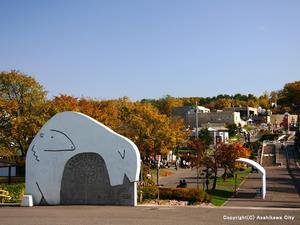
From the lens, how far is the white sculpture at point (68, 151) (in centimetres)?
1969

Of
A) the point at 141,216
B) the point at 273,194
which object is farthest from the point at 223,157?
the point at 141,216

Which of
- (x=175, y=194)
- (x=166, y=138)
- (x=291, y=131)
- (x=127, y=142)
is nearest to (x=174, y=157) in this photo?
(x=166, y=138)

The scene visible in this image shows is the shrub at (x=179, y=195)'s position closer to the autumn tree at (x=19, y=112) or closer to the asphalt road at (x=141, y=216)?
the asphalt road at (x=141, y=216)

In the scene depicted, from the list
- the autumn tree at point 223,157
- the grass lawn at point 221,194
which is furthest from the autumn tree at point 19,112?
the grass lawn at point 221,194

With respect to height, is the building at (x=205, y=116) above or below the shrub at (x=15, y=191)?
above

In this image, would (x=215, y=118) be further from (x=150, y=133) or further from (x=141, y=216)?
(x=141, y=216)

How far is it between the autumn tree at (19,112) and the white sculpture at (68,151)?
16788mm

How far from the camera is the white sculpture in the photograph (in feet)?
64.6

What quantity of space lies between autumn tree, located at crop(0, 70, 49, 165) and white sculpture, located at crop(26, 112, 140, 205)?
16788 millimetres

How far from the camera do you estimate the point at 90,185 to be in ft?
66.8

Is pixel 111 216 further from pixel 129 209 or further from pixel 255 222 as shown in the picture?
pixel 255 222

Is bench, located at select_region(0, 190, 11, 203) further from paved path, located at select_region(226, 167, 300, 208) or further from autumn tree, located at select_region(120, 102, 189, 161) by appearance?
autumn tree, located at select_region(120, 102, 189, 161)

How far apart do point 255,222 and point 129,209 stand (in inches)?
217

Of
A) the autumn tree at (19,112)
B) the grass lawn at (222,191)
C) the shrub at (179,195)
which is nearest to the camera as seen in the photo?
the shrub at (179,195)
